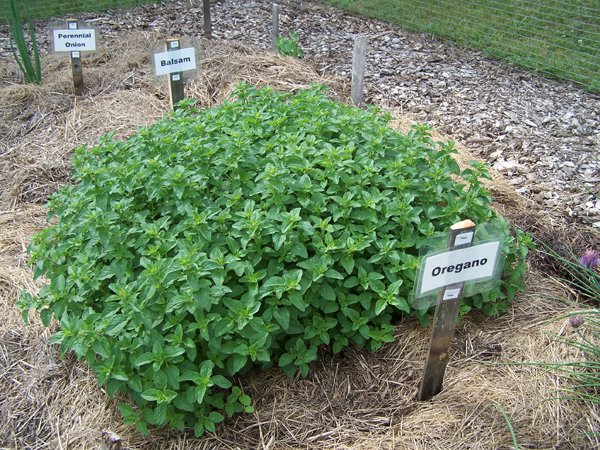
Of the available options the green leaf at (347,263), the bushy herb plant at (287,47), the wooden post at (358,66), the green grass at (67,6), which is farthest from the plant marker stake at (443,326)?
the green grass at (67,6)

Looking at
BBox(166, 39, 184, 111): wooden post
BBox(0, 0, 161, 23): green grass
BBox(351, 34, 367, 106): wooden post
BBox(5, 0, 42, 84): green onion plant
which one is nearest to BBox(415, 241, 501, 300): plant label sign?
BBox(166, 39, 184, 111): wooden post

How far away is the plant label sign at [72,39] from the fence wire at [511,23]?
3.21ft

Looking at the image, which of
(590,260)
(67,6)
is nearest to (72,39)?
(67,6)

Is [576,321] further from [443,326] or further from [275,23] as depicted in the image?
[275,23]

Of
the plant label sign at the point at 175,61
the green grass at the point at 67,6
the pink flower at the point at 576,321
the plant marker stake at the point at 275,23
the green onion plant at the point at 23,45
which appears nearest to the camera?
the pink flower at the point at 576,321

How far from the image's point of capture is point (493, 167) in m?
3.83

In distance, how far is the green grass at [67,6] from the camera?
623 cm

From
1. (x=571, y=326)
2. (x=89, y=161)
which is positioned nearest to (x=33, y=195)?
(x=89, y=161)

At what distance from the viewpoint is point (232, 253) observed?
2.29 metres

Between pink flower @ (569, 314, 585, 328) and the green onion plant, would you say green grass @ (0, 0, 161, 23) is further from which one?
pink flower @ (569, 314, 585, 328)

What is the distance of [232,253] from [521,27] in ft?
15.4

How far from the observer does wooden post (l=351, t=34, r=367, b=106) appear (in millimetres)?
4316

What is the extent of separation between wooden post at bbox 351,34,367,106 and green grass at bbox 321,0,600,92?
5.62 ft

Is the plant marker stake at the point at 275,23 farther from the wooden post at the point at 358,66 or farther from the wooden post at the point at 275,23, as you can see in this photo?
the wooden post at the point at 358,66
